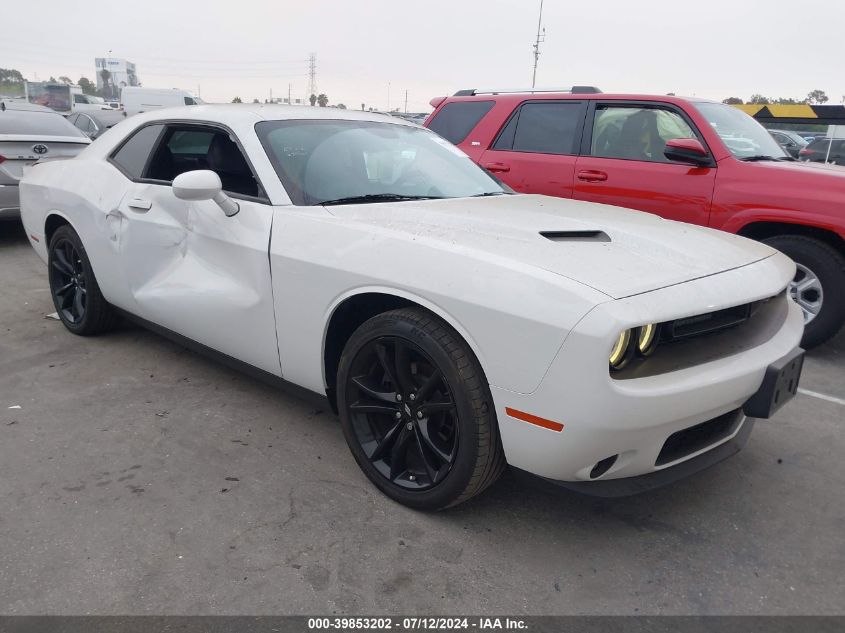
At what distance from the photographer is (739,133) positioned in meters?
5.04

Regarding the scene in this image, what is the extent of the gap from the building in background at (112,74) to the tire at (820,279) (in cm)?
11095

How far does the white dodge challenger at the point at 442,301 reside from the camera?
202cm

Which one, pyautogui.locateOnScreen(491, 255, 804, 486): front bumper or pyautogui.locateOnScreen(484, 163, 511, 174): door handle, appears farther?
pyautogui.locateOnScreen(484, 163, 511, 174): door handle

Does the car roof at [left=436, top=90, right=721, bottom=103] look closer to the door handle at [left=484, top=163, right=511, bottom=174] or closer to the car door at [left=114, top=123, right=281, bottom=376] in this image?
the door handle at [left=484, top=163, right=511, bottom=174]

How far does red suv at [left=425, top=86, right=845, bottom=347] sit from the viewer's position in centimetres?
440

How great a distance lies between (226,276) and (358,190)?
747 millimetres

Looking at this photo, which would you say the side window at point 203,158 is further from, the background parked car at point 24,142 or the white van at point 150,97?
the white van at point 150,97

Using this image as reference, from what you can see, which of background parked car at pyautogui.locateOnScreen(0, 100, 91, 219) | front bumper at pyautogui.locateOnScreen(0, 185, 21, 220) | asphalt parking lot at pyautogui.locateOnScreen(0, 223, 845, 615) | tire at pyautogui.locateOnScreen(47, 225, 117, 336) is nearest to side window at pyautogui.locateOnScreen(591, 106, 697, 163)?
asphalt parking lot at pyautogui.locateOnScreen(0, 223, 845, 615)

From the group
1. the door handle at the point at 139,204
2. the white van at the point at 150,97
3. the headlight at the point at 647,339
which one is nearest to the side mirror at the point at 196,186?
the door handle at the point at 139,204

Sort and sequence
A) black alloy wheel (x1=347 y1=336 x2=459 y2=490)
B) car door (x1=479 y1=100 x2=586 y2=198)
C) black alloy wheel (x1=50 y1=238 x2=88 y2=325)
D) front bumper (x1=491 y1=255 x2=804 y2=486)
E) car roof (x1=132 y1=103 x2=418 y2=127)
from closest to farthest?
1. front bumper (x1=491 y1=255 x2=804 y2=486)
2. black alloy wheel (x1=347 y1=336 x2=459 y2=490)
3. car roof (x1=132 y1=103 x2=418 y2=127)
4. black alloy wheel (x1=50 y1=238 x2=88 y2=325)
5. car door (x1=479 y1=100 x2=586 y2=198)

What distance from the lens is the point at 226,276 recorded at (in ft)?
10.0

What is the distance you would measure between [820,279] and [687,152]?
126 centimetres

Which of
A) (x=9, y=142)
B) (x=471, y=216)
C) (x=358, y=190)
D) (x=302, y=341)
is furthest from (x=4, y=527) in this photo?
(x=9, y=142)
